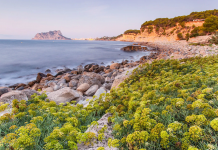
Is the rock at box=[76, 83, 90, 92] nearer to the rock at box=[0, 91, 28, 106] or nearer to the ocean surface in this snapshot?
the rock at box=[0, 91, 28, 106]

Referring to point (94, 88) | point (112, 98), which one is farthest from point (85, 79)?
point (112, 98)

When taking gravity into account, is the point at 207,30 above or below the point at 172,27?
below

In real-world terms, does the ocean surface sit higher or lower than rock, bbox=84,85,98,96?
higher

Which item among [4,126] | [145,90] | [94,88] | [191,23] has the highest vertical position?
[191,23]

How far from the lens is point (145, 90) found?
373cm

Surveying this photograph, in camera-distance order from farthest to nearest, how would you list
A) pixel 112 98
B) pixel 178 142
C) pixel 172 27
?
pixel 172 27 < pixel 112 98 < pixel 178 142

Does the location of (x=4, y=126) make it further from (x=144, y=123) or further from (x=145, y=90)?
(x=145, y=90)

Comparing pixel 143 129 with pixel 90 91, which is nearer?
pixel 143 129

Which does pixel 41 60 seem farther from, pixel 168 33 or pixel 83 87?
pixel 168 33

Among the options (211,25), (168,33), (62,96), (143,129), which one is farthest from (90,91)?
(168,33)

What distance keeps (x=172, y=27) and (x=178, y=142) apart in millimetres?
71611

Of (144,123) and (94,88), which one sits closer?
(144,123)

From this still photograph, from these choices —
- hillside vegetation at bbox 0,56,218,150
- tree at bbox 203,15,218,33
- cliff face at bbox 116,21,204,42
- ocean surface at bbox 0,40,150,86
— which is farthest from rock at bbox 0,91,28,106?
cliff face at bbox 116,21,204,42

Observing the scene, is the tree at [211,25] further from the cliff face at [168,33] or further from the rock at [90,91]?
the rock at [90,91]
